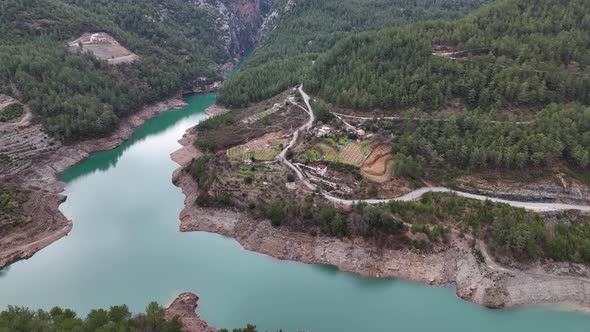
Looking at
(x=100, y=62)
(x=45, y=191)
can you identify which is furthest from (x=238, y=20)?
(x=45, y=191)

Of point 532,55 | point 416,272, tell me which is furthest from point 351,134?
point 532,55

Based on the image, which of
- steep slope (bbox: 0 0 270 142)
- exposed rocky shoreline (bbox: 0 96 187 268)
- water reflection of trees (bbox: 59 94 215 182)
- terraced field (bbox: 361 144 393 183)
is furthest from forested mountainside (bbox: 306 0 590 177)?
exposed rocky shoreline (bbox: 0 96 187 268)

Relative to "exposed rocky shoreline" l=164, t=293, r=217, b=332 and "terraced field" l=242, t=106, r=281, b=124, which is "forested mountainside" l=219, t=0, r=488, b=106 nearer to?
"terraced field" l=242, t=106, r=281, b=124

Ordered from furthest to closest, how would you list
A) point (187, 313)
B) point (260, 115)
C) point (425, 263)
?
point (260, 115) → point (425, 263) → point (187, 313)

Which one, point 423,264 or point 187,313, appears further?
point 423,264

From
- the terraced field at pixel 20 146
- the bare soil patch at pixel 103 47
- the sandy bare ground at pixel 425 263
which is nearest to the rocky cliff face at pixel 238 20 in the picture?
the bare soil patch at pixel 103 47

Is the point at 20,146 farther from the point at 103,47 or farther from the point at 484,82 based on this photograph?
the point at 484,82

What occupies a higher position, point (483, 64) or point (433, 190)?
point (483, 64)

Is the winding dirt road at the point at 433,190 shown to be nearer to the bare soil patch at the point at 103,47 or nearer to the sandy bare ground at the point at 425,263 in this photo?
the sandy bare ground at the point at 425,263
